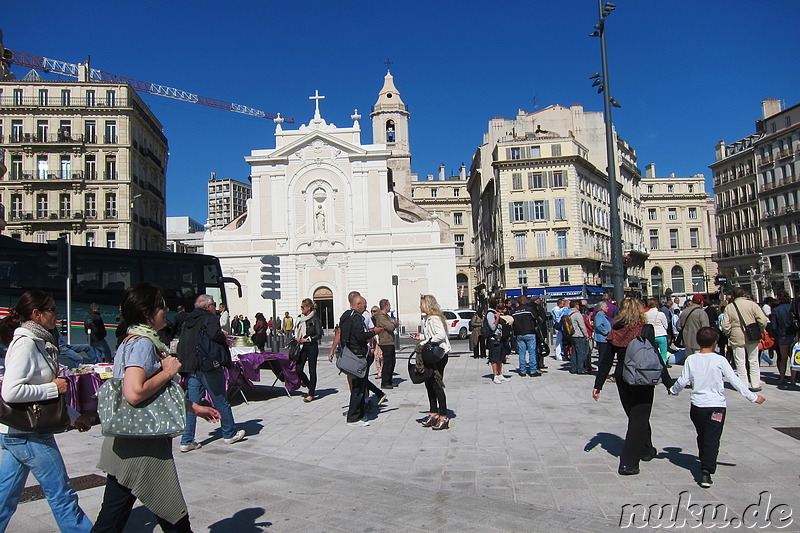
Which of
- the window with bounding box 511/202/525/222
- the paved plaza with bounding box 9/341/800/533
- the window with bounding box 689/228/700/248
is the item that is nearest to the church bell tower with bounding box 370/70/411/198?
the window with bounding box 511/202/525/222

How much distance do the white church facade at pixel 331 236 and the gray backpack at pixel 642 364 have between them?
36027 mm

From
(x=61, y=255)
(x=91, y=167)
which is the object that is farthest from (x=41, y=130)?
(x=61, y=255)

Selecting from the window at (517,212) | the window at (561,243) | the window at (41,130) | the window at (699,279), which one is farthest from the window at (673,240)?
the window at (41,130)

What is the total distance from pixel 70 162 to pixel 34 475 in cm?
4499

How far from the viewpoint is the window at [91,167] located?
142ft

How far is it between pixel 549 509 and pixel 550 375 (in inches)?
377

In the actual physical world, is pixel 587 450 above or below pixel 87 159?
below

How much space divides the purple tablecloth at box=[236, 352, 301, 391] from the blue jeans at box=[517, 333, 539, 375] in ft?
17.2

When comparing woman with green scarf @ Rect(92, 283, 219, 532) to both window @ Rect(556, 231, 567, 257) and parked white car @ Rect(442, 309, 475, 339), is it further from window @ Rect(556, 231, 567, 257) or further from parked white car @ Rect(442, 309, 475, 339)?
window @ Rect(556, 231, 567, 257)

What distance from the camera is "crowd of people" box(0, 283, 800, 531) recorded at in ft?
11.5

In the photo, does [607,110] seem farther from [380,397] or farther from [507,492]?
[507,492]

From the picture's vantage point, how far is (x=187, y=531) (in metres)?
3.60

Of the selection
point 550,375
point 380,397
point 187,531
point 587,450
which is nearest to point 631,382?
point 587,450

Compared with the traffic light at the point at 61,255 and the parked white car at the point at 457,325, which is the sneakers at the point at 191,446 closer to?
the traffic light at the point at 61,255
